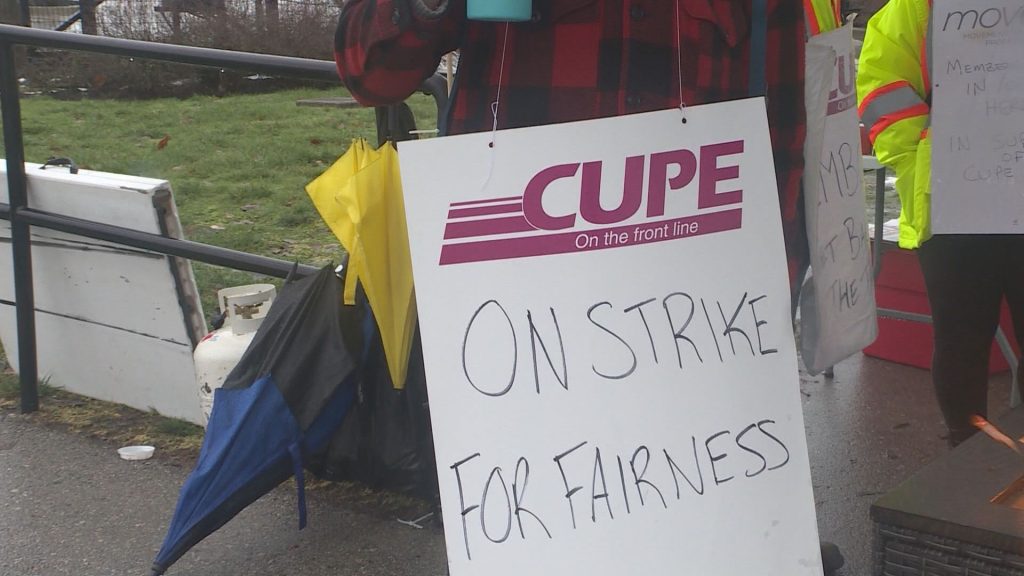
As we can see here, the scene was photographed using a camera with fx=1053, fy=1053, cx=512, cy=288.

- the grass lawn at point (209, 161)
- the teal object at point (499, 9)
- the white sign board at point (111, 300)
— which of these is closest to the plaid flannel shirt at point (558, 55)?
the teal object at point (499, 9)

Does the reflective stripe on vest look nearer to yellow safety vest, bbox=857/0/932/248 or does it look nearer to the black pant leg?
yellow safety vest, bbox=857/0/932/248

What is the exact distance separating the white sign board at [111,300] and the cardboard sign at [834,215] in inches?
85.8

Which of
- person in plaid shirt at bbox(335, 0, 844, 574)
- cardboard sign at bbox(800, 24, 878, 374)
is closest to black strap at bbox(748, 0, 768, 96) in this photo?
person in plaid shirt at bbox(335, 0, 844, 574)

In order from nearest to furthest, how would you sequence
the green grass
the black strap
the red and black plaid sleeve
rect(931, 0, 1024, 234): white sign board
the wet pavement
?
1. the red and black plaid sleeve
2. the black strap
3. rect(931, 0, 1024, 234): white sign board
4. the wet pavement
5. the green grass

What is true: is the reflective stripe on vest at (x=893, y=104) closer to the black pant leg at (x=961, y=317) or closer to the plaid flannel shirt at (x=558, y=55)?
the black pant leg at (x=961, y=317)

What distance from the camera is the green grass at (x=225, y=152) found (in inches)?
232

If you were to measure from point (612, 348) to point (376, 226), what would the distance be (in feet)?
3.48

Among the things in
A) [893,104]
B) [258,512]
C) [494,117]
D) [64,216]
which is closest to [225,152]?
[64,216]

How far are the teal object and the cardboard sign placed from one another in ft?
2.55

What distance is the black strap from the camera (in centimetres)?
186

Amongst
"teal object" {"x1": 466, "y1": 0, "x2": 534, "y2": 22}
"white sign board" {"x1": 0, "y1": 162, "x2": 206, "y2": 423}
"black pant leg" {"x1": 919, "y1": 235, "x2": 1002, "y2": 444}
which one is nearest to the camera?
"teal object" {"x1": 466, "y1": 0, "x2": 534, "y2": 22}

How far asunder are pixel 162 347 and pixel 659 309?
8.07 ft

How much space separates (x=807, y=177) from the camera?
6.94 feet

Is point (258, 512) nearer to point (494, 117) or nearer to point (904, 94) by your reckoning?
point (494, 117)
